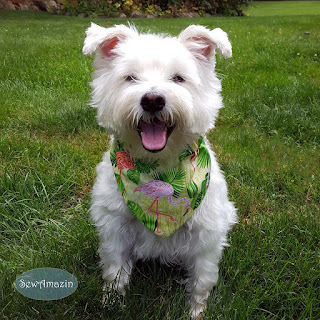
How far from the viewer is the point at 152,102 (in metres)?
1.98

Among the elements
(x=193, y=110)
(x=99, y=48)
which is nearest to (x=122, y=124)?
(x=193, y=110)

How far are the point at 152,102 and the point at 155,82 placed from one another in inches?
6.1

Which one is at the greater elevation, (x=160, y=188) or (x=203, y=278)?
(x=160, y=188)

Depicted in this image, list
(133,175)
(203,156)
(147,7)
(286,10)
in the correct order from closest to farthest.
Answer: (133,175), (203,156), (147,7), (286,10)

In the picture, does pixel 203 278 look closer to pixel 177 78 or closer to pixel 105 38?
pixel 177 78

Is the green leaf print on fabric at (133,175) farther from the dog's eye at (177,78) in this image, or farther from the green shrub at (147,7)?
the green shrub at (147,7)

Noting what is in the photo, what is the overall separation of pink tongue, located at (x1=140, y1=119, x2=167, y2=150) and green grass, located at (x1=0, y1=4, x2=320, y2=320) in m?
0.88

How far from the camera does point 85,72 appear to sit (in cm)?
630

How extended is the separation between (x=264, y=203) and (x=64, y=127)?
232 centimetres

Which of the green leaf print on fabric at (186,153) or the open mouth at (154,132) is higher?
the open mouth at (154,132)

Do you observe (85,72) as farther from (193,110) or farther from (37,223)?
(193,110)

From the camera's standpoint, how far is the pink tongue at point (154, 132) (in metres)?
2.09

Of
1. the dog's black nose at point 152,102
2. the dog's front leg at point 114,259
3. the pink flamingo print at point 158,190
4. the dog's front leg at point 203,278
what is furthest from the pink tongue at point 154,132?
the dog's front leg at point 203,278

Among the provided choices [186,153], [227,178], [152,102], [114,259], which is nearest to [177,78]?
[152,102]
